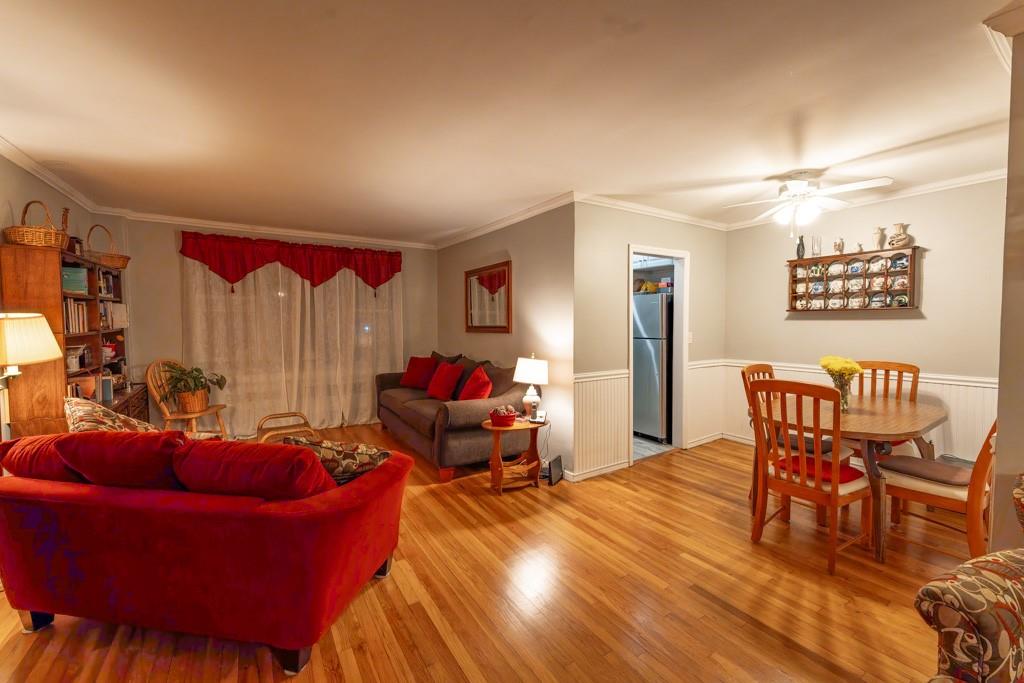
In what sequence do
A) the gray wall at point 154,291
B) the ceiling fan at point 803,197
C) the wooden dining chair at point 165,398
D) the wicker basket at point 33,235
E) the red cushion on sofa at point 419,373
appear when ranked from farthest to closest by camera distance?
the red cushion on sofa at point 419,373
the gray wall at point 154,291
the wooden dining chair at point 165,398
the ceiling fan at point 803,197
the wicker basket at point 33,235

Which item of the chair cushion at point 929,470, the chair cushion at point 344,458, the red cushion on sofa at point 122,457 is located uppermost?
the red cushion on sofa at point 122,457

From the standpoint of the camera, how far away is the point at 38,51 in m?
1.70

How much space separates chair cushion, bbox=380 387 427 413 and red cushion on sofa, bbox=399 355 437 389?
0.22 feet

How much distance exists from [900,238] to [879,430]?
2167mm

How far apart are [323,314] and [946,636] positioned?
549 cm

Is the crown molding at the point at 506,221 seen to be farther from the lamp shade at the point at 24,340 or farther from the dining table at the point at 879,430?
the lamp shade at the point at 24,340

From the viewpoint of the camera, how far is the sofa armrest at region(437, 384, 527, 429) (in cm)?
361

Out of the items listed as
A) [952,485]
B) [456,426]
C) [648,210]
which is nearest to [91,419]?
[456,426]

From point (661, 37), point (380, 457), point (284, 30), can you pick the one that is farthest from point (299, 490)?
point (661, 37)

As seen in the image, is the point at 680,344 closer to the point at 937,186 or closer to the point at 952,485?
the point at 937,186

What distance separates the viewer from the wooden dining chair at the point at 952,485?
7.05 ft

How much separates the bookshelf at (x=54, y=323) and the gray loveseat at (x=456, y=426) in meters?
2.27

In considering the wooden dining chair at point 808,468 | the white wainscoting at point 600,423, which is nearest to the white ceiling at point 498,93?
the wooden dining chair at point 808,468

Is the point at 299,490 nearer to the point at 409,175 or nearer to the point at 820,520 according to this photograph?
the point at 409,175
